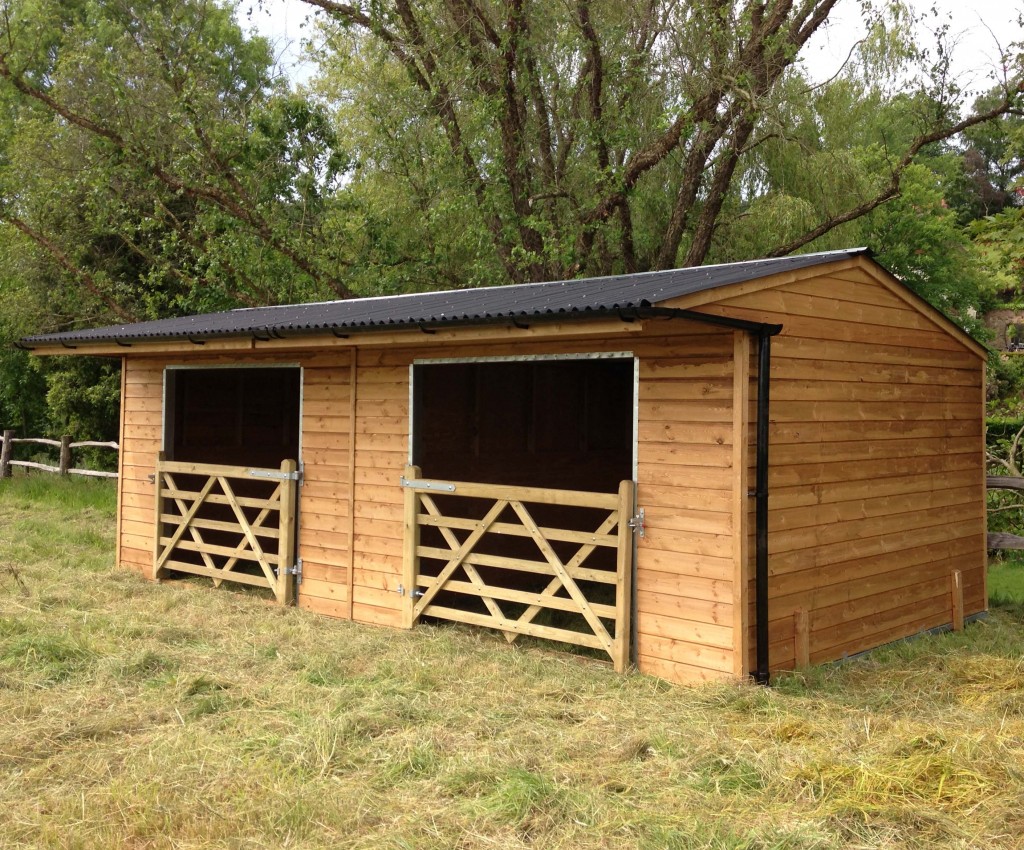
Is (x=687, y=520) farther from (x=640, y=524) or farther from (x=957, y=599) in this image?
(x=957, y=599)

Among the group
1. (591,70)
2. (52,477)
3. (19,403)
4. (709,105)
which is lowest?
(52,477)

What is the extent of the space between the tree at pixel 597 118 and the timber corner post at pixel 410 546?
6.60 m

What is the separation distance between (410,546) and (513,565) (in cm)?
97

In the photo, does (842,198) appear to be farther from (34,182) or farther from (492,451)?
(34,182)

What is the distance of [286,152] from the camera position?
15664 mm

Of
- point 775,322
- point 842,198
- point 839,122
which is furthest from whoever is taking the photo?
point 839,122

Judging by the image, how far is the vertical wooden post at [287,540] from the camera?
26.0ft

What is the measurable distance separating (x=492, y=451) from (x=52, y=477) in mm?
9974

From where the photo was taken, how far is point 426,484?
23.1ft

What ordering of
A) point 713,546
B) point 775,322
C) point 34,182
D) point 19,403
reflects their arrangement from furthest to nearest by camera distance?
point 19,403 < point 34,182 < point 775,322 < point 713,546

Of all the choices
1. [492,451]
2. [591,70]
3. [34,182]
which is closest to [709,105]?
[591,70]

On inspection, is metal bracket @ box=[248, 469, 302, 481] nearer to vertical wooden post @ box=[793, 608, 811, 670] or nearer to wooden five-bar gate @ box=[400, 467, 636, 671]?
wooden five-bar gate @ box=[400, 467, 636, 671]

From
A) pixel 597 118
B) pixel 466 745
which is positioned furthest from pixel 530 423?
pixel 597 118

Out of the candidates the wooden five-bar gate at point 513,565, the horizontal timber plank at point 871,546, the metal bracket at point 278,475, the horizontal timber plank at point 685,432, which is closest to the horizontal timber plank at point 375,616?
the wooden five-bar gate at point 513,565
